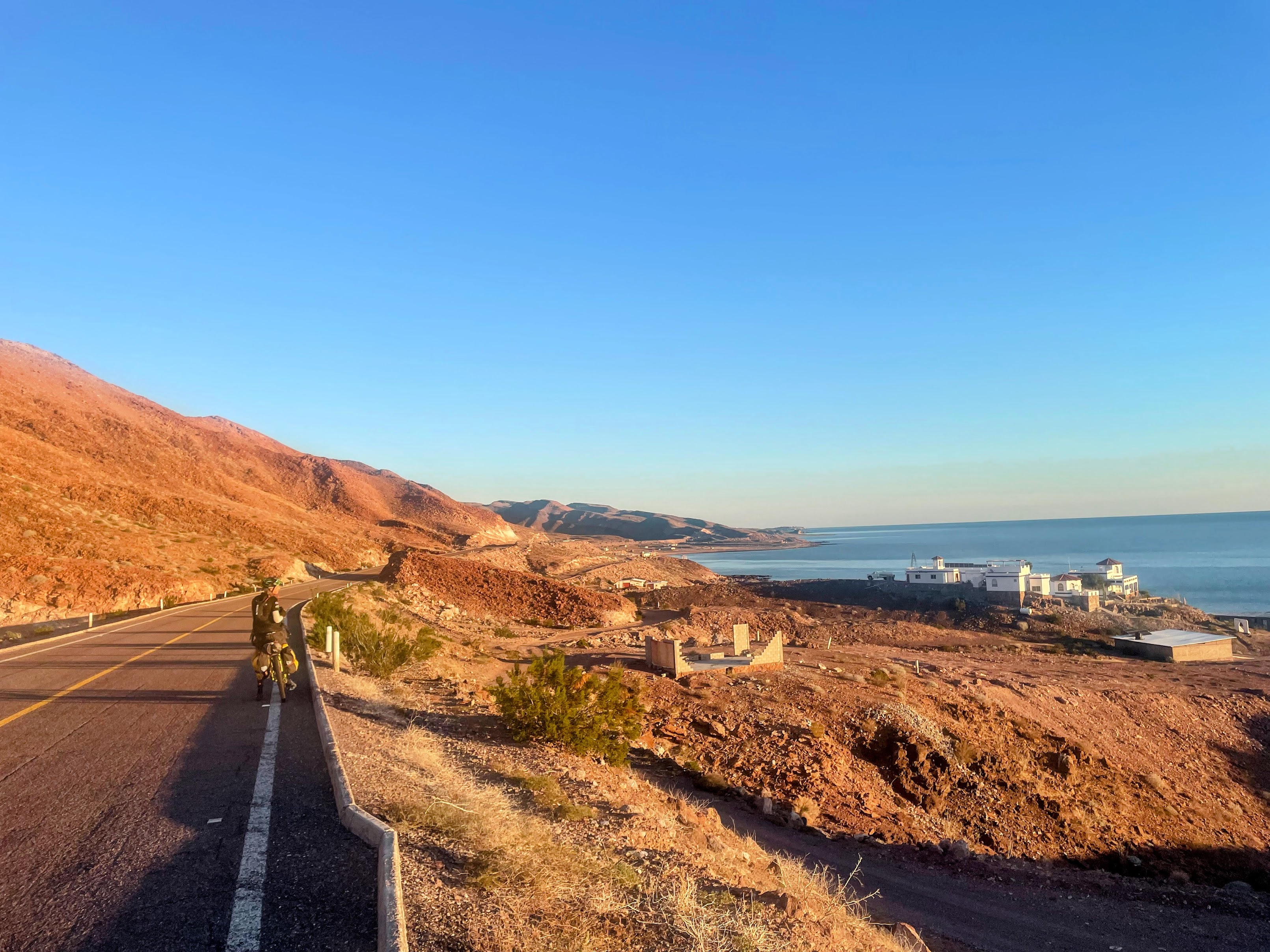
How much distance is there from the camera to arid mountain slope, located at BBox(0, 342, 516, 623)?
3136 cm

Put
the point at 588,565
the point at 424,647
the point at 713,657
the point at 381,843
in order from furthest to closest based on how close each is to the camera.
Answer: the point at 588,565, the point at 713,657, the point at 424,647, the point at 381,843

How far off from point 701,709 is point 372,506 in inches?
4018

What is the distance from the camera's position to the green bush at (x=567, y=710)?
42.4 feet

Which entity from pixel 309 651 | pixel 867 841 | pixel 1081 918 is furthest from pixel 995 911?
pixel 309 651

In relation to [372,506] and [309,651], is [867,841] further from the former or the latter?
[372,506]

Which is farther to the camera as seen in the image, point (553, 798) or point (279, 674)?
point (279, 674)

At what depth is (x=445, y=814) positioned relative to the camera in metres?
6.47

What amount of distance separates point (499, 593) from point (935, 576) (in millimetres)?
49527

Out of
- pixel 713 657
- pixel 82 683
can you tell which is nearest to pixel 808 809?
pixel 713 657

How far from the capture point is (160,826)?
603cm

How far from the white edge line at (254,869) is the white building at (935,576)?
2796 inches

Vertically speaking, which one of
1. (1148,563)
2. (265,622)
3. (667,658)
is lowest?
(1148,563)

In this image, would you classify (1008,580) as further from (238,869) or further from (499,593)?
(238,869)

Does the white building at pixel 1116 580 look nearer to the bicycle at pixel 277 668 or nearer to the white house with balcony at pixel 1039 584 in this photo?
the white house with balcony at pixel 1039 584
